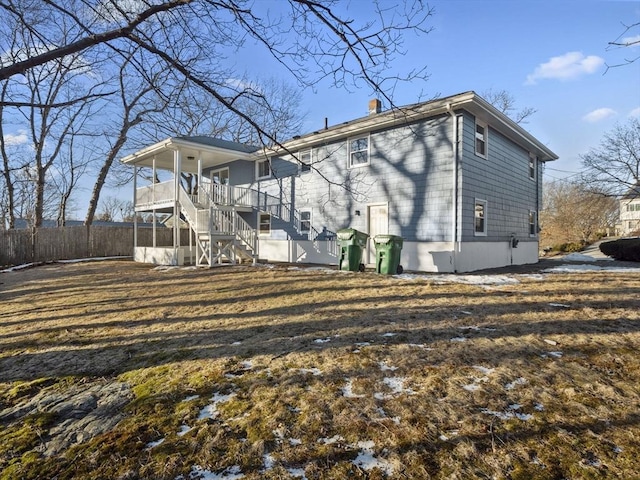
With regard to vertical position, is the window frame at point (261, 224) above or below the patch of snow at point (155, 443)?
above

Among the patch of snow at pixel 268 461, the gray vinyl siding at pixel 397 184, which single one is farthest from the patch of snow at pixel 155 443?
the gray vinyl siding at pixel 397 184

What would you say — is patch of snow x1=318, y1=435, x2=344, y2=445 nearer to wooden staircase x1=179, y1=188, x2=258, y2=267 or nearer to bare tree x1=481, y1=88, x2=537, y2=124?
wooden staircase x1=179, y1=188, x2=258, y2=267

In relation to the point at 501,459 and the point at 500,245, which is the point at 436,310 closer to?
the point at 501,459

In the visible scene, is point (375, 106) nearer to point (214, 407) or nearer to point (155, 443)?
point (214, 407)

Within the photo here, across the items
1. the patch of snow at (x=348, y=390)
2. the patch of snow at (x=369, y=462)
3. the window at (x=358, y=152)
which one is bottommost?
the patch of snow at (x=369, y=462)

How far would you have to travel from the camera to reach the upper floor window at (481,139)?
11.0m

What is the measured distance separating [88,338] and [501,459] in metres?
4.70

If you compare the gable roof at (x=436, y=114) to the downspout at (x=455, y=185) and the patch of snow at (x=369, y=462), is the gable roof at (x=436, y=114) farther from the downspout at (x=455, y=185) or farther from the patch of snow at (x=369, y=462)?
the patch of snow at (x=369, y=462)

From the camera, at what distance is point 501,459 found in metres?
1.88

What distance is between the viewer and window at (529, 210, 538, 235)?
15012mm

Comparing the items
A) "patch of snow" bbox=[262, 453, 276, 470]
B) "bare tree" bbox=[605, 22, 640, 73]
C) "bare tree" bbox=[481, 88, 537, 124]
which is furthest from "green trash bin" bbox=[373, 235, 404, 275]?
"bare tree" bbox=[481, 88, 537, 124]

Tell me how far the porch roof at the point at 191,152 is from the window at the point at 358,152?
11.8 feet

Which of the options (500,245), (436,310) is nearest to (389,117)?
(500,245)

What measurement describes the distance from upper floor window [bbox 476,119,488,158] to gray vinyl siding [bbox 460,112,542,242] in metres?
0.24
